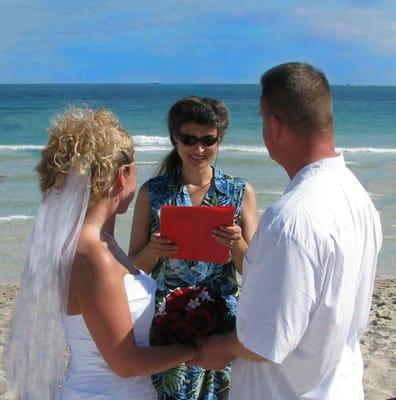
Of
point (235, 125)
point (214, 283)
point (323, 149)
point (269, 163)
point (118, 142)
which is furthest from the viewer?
point (235, 125)

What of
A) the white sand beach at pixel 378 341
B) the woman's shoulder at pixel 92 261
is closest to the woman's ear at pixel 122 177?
the woman's shoulder at pixel 92 261

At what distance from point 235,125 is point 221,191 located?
3051cm

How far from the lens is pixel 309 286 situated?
6.93 ft

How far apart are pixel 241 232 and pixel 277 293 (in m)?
1.37

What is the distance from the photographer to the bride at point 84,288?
2.50m

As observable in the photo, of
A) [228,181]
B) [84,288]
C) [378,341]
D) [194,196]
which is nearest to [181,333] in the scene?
[84,288]

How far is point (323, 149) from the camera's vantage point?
2270 millimetres

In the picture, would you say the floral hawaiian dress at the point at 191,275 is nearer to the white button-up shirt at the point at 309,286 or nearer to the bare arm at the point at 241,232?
the bare arm at the point at 241,232

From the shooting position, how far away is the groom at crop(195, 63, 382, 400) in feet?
6.91

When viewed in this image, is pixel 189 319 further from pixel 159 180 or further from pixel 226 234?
pixel 159 180

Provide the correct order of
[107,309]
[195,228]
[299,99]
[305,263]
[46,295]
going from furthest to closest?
[195,228], [46,295], [107,309], [299,99], [305,263]

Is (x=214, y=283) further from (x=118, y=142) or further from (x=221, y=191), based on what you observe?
(x=118, y=142)

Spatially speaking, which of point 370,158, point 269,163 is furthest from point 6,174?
point 370,158

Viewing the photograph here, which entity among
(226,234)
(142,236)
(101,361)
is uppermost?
(226,234)
